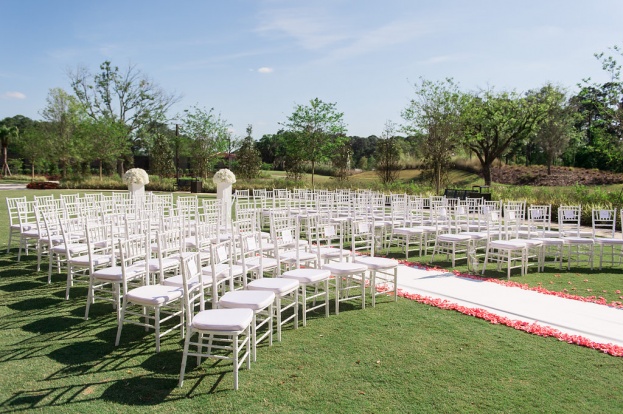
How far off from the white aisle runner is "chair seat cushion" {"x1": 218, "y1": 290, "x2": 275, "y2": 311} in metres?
2.96

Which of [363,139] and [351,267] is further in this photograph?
[363,139]

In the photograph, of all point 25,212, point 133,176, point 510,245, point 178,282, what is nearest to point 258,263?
point 178,282

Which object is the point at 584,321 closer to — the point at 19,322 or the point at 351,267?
the point at 351,267

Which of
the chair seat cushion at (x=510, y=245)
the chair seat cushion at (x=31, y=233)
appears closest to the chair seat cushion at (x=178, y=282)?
the chair seat cushion at (x=31, y=233)

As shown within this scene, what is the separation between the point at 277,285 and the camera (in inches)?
178

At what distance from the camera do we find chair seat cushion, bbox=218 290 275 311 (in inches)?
152

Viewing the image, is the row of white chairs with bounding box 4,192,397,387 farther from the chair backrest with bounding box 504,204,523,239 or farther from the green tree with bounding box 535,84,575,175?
the green tree with bounding box 535,84,575,175

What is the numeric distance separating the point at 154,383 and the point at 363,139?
65.0 meters

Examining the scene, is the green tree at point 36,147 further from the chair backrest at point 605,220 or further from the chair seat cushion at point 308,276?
the chair seat cushion at point 308,276

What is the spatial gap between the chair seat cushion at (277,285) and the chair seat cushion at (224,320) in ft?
2.53

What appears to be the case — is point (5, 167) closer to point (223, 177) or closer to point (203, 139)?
point (203, 139)

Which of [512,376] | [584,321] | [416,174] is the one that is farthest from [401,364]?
[416,174]

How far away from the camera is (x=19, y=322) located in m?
4.87

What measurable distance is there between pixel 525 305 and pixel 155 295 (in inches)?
177
